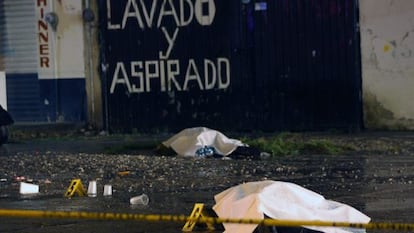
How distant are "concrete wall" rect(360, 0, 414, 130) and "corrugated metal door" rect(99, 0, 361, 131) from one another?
9.3 inches

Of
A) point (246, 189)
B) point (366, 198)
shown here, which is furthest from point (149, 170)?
point (246, 189)

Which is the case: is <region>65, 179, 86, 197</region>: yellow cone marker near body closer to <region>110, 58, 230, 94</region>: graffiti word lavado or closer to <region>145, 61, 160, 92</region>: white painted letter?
<region>110, 58, 230, 94</region>: graffiti word lavado

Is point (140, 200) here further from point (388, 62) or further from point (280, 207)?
point (388, 62)

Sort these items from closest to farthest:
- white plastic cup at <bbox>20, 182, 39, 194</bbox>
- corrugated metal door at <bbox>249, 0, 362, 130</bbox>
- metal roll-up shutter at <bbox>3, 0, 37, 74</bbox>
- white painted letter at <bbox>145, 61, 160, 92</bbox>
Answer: white plastic cup at <bbox>20, 182, 39, 194</bbox> < corrugated metal door at <bbox>249, 0, 362, 130</bbox> < white painted letter at <bbox>145, 61, 160, 92</bbox> < metal roll-up shutter at <bbox>3, 0, 37, 74</bbox>

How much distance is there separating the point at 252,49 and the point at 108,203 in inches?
381

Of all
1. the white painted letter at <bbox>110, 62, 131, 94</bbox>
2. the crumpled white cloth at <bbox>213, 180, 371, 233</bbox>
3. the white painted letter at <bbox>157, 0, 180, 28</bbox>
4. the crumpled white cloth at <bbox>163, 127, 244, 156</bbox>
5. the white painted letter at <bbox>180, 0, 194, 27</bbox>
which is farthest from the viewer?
the white painted letter at <bbox>110, 62, 131, 94</bbox>

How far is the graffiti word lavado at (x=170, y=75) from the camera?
774 inches

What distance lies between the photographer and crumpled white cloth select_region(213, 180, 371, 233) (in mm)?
7297

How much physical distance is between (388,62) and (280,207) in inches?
462

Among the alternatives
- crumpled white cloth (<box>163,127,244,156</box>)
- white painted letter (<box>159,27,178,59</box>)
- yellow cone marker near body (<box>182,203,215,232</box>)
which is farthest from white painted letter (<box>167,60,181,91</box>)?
yellow cone marker near body (<box>182,203,215,232</box>)

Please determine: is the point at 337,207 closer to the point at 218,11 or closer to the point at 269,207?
the point at 269,207

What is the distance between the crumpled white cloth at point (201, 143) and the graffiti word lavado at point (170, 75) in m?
4.55

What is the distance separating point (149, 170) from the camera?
515 inches

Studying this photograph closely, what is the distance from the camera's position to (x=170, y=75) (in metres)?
20.0
